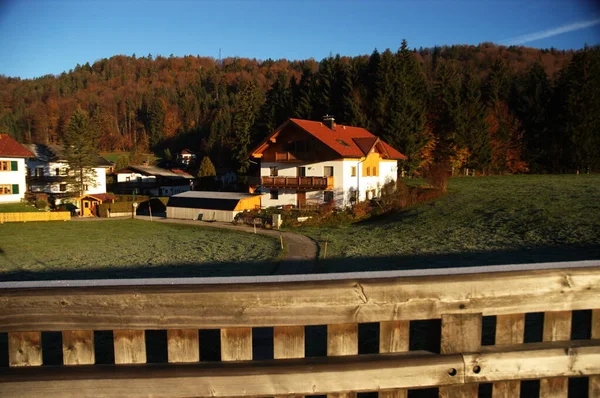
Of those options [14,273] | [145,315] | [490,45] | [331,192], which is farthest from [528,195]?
[490,45]

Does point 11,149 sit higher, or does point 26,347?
point 11,149

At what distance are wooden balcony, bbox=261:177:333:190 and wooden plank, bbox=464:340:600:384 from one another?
32.7 metres

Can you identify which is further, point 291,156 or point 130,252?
point 291,156

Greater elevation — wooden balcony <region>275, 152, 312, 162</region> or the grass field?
wooden balcony <region>275, 152, 312, 162</region>

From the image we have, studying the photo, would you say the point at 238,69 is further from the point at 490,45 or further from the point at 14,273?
the point at 14,273

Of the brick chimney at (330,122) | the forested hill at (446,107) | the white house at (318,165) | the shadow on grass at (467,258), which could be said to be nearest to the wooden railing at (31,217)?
the white house at (318,165)

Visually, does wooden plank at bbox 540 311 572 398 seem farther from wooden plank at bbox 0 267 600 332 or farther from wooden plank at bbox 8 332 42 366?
wooden plank at bbox 8 332 42 366

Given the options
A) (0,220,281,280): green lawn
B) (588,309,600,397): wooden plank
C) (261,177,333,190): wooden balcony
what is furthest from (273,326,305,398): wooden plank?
(261,177,333,190): wooden balcony

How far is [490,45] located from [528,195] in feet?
176

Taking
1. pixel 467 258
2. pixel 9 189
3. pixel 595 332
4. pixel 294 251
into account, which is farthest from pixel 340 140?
pixel 9 189

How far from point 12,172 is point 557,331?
184ft

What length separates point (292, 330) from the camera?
1.96 m

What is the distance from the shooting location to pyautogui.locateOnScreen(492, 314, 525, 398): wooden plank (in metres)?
2.04

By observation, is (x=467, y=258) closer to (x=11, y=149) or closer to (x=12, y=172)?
(x=12, y=172)
